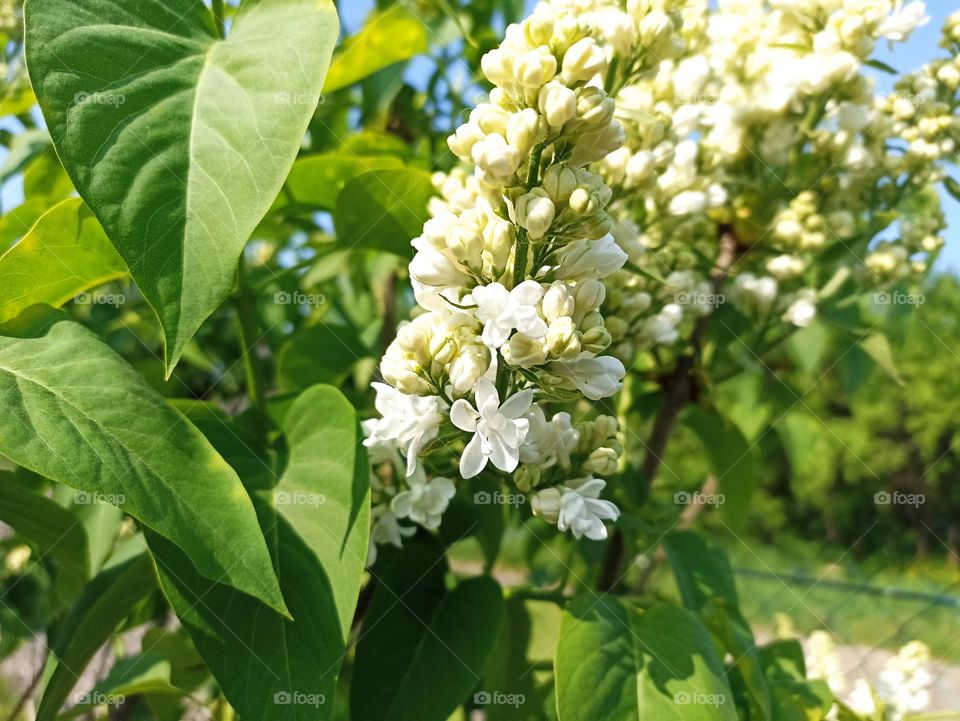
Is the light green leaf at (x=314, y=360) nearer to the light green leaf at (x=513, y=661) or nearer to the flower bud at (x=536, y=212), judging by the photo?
the light green leaf at (x=513, y=661)

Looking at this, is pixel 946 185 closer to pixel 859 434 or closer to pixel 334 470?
pixel 334 470

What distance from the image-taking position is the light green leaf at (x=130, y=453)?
21.2 inches

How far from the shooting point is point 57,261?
750mm

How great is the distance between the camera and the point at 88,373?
0.60 metres

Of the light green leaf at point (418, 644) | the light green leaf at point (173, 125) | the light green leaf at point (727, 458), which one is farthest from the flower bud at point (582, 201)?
the light green leaf at point (727, 458)

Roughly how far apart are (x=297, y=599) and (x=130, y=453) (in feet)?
0.63

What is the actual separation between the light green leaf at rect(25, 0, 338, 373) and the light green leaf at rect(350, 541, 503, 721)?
0.46 m

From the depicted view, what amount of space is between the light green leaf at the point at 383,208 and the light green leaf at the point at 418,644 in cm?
37

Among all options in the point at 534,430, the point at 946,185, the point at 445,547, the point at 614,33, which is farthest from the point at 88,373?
the point at 946,185

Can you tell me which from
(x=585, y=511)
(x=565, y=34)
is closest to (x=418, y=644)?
(x=585, y=511)

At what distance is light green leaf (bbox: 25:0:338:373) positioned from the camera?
542mm

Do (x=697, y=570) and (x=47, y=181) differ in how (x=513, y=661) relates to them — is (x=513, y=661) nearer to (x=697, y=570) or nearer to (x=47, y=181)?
(x=697, y=570)

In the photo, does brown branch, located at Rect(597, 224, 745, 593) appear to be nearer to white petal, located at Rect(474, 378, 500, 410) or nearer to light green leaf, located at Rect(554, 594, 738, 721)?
light green leaf, located at Rect(554, 594, 738, 721)

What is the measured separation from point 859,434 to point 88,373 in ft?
34.4
